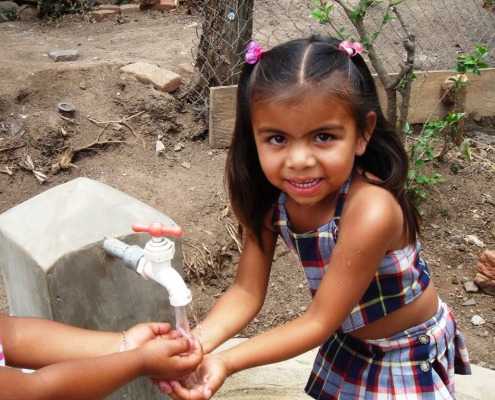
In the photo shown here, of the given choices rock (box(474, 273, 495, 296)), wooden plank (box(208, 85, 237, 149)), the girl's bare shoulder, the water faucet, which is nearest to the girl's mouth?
the girl's bare shoulder

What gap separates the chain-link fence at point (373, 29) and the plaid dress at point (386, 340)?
90.9 inches

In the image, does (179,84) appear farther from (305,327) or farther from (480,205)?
(305,327)

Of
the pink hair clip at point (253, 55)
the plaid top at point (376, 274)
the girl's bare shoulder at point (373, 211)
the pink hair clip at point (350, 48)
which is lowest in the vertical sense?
the plaid top at point (376, 274)

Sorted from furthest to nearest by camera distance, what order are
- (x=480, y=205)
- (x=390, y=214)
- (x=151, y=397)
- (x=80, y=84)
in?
(x=80, y=84) → (x=480, y=205) → (x=151, y=397) → (x=390, y=214)

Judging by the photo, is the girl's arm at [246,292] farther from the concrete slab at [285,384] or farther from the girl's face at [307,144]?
the concrete slab at [285,384]

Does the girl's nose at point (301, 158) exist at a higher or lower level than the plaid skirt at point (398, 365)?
higher

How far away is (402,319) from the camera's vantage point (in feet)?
5.18

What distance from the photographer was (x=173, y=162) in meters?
3.62

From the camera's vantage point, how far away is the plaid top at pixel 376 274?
1.51 m

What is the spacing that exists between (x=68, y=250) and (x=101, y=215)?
0.41 ft

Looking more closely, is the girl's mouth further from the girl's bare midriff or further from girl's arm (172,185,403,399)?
the girl's bare midriff

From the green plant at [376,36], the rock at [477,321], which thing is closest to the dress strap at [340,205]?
the green plant at [376,36]

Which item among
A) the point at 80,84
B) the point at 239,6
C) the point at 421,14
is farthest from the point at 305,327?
the point at 421,14

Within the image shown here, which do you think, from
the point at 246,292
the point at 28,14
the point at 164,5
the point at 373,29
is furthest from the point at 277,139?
the point at 28,14
